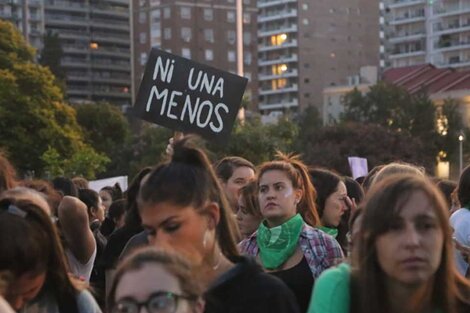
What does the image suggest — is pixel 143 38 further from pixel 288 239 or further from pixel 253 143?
pixel 288 239

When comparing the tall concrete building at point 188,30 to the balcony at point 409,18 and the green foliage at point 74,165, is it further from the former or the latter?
the green foliage at point 74,165

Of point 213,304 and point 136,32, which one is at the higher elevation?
point 136,32

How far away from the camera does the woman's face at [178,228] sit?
3.83m

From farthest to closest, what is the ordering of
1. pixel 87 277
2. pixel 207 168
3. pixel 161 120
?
pixel 161 120, pixel 87 277, pixel 207 168

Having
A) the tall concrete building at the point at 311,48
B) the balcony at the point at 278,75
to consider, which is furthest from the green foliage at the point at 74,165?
the balcony at the point at 278,75

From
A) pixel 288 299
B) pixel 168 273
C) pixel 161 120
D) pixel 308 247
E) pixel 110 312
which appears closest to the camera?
pixel 168 273

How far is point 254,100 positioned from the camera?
405 ft

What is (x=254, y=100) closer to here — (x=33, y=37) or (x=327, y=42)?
(x=327, y=42)

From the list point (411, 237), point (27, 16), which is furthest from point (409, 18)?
point (411, 237)

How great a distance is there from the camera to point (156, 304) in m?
3.12

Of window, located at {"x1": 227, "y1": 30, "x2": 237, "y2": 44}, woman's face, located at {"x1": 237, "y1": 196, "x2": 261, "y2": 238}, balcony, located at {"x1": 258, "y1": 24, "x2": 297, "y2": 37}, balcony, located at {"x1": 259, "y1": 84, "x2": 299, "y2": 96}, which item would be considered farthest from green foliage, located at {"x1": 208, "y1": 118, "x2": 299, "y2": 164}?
balcony, located at {"x1": 258, "y1": 24, "x2": 297, "y2": 37}

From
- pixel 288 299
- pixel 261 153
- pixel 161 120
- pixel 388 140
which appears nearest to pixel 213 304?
pixel 288 299

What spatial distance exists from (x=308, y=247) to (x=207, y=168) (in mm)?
1901

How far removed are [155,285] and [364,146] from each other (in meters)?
58.4
